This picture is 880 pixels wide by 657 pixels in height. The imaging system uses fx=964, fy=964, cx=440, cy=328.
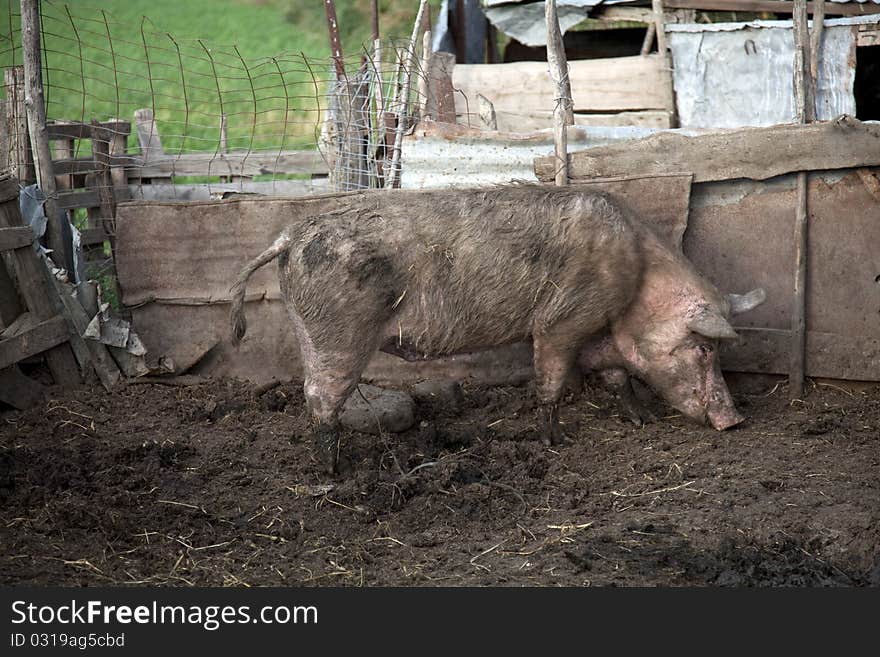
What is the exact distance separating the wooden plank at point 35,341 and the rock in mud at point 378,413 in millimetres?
1899

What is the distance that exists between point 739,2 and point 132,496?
25.0 feet

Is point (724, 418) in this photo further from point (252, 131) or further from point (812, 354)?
point (252, 131)

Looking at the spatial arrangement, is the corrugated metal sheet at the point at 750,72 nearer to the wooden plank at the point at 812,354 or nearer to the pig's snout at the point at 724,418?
the wooden plank at the point at 812,354

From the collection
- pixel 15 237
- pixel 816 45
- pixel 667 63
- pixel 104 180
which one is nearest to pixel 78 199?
pixel 104 180

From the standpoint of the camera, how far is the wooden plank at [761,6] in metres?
8.93

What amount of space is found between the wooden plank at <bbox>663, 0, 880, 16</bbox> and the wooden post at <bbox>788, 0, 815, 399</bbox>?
3300 millimetres

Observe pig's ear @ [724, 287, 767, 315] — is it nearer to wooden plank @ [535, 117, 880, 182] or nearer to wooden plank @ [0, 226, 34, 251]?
wooden plank @ [535, 117, 880, 182]

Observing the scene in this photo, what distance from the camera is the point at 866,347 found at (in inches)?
237

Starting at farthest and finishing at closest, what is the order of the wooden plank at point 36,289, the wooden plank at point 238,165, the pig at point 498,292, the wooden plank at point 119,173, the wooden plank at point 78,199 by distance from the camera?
the wooden plank at point 238,165, the wooden plank at point 119,173, the wooden plank at point 78,199, the wooden plank at point 36,289, the pig at point 498,292

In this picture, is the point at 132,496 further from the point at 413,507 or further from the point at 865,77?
the point at 865,77

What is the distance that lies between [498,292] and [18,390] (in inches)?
119

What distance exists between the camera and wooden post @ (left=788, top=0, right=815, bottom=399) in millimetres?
5945

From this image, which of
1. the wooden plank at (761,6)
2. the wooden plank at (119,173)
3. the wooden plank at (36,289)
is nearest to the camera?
the wooden plank at (36,289)

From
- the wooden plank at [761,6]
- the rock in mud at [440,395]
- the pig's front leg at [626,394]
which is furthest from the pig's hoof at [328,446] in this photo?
the wooden plank at [761,6]
